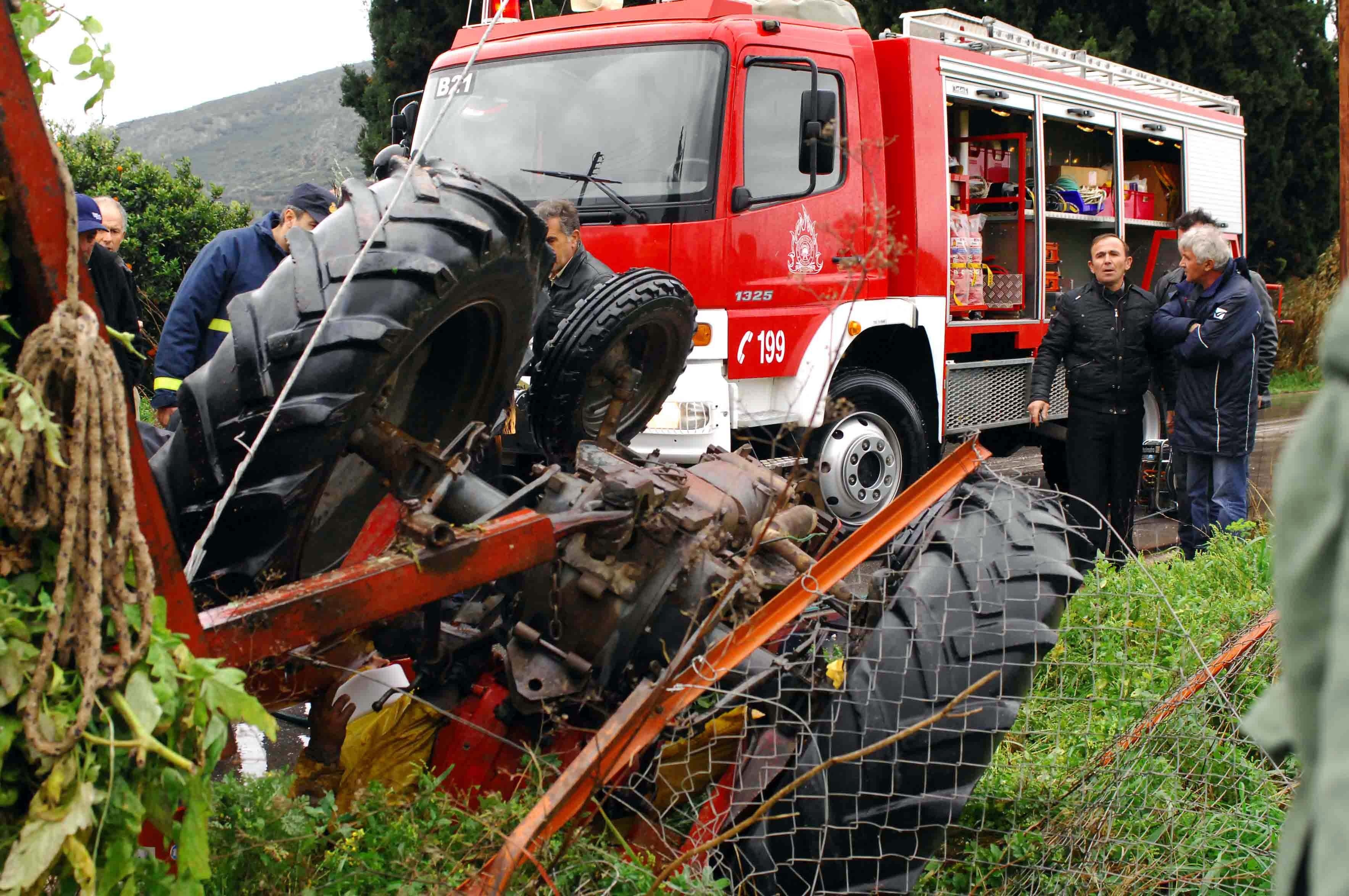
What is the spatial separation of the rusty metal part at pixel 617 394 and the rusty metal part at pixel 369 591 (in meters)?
0.90

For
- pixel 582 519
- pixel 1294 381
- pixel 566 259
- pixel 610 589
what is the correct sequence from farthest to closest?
pixel 1294 381
pixel 566 259
pixel 610 589
pixel 582 519

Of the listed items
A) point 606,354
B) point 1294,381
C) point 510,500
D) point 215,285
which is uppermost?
point 215,285

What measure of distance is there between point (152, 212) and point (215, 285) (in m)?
6.01

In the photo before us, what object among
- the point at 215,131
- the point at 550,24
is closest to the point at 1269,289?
the point at 550,24

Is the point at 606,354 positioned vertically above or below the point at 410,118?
below

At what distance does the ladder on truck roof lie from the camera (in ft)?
26.2

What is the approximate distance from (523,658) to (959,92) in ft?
20.3

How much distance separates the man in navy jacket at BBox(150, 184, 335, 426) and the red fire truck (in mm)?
739

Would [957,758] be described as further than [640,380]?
No

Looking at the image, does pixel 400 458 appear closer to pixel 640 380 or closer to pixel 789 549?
pixel 789 549

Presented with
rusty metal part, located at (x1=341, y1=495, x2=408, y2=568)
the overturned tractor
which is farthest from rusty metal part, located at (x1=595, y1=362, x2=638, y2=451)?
rusty metal part, located at (x1=341, y1=495, x2=408, y2=568)

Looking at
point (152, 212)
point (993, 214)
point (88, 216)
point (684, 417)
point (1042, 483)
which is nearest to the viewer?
point (88, 216)

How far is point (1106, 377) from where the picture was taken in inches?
254

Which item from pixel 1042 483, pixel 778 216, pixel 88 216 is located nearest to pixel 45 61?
pixel 88 216
